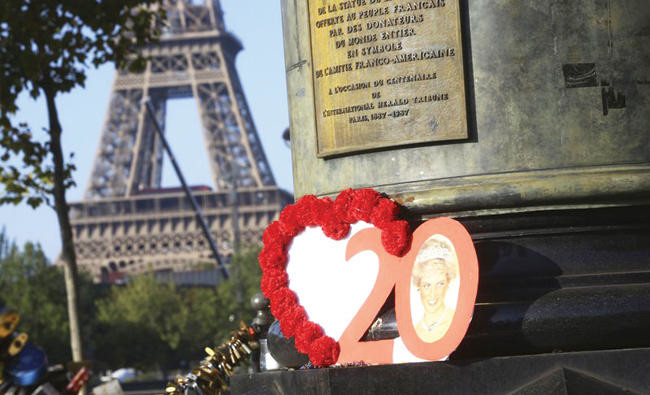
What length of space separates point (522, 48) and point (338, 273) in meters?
1.45

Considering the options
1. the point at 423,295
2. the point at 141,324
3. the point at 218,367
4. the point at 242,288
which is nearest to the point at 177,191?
the point at 242,288

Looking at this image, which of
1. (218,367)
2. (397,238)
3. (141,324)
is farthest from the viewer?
(141,324)

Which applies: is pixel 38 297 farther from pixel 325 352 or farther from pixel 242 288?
pixel 325 352

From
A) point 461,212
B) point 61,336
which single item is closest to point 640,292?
point 461,212

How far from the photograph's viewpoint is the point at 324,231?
635cm

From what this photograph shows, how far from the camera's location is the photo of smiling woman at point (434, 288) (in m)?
5.45

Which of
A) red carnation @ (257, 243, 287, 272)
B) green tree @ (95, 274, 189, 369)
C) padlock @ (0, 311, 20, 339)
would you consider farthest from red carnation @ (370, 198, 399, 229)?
green tree @ (95, 274, 189, 369)

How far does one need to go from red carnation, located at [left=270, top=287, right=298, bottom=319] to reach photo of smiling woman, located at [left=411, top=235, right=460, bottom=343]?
86 cm

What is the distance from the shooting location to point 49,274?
207ft

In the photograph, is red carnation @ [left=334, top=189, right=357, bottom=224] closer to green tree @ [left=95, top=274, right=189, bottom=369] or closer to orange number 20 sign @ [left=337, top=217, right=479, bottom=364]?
orange number 20 sign @ [left=337, top=217, right=479, bottom=364]

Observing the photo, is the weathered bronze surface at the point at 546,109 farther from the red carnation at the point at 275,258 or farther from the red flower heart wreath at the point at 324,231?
the red carnation at the point at 275,258

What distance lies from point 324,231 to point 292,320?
19.1 inches

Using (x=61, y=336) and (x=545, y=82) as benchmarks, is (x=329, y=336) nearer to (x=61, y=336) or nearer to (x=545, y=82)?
(x=545, y=82)

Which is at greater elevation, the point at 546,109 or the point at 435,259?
the point at 546,109
